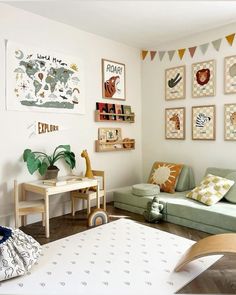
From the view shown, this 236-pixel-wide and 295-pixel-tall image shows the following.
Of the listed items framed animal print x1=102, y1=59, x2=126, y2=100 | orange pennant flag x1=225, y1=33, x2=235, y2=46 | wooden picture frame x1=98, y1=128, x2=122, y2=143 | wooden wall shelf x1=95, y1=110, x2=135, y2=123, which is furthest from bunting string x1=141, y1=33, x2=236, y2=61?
wooden picture frame x1=98, y1=128, x2=122, y2=143

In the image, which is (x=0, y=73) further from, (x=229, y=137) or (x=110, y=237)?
(x=229, y=137)

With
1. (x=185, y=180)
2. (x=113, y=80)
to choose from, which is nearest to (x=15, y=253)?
(x=185, y=180)

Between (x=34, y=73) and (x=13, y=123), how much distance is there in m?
0.68

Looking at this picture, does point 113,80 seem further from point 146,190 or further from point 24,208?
point 24,208

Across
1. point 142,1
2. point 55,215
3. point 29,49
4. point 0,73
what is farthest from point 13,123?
point 142,1

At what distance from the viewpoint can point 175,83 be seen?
4.20 m

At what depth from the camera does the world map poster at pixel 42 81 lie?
310cm

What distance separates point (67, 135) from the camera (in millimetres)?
3652

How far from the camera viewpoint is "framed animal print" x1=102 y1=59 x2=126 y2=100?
4.09 metres

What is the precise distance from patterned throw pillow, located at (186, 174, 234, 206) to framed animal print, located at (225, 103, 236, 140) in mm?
639

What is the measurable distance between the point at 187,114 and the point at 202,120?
28 cm

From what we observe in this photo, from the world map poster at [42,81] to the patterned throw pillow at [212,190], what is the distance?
1.93m

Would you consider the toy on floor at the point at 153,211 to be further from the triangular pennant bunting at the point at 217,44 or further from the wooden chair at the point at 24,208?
the triangular pennant bunting at the point at 217,44

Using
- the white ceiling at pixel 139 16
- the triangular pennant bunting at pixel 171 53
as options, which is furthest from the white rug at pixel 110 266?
the triangular pennant bunting at pixel 171 53
